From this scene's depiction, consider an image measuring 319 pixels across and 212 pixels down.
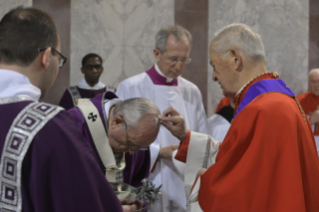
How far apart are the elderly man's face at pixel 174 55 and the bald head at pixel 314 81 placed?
11.0 ft

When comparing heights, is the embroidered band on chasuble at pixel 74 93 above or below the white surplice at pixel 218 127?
above

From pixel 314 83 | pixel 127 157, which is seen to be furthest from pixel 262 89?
pixel 314 83

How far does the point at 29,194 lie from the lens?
143 centimetres

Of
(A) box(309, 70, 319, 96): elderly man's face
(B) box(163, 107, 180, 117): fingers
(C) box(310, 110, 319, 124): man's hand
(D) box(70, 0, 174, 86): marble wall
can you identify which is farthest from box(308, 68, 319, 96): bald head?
(B) box(163, 107, 180, 117): fingers

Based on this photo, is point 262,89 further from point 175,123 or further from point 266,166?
point 175,123

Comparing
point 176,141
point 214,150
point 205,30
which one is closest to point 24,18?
point 214,150

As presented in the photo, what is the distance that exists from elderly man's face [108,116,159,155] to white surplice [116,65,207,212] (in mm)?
1098

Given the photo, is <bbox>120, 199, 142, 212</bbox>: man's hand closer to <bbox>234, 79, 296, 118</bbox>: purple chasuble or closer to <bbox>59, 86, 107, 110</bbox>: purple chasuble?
<bbox>234, 79, 296, 118</bbox>: purple chasuble

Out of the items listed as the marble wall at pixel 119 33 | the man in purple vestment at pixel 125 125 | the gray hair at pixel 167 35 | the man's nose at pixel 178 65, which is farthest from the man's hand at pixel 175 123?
the marble wall at pixel 119 33

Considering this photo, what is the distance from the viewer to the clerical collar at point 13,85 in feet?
4.79

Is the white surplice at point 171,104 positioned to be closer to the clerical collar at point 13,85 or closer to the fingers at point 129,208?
the fingers at point 129,208

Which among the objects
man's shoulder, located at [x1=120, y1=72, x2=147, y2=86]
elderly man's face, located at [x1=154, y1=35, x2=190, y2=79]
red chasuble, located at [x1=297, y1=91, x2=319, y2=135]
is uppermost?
elderly man's face, located at [x1=154, y1=35, x2=190, y2=79]

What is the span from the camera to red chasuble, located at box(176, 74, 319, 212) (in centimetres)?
212

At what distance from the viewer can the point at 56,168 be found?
140cm
